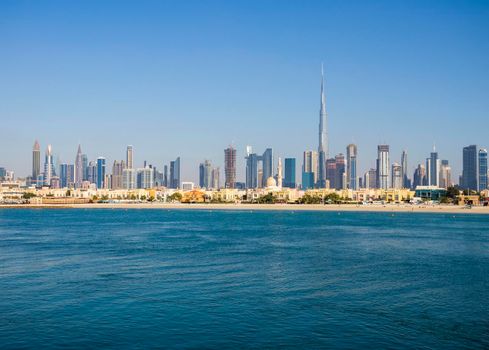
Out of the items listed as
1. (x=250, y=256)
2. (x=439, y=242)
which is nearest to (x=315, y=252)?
(x=250, y=256)

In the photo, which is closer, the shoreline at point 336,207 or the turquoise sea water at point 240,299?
the turquoise sea water at point 240,299

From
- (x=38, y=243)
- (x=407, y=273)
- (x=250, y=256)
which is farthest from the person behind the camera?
(x=38, y=243)

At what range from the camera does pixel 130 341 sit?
63.6 feet

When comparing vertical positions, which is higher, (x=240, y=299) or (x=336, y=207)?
(x=240, y=299)

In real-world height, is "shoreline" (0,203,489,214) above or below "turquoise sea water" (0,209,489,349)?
below

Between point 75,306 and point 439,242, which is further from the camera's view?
point 439,242

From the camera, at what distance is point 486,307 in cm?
2508

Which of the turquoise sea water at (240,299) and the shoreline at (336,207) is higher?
the turquoise sea water at (240,299)

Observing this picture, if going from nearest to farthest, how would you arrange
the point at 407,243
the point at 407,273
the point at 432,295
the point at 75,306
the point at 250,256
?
the point at 75,306
the point at 432,295
the point at 407,273
the point at 250,256
the point at 407,243

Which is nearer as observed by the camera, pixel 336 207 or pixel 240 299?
pixel 240 299

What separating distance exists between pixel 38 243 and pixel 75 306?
2936 centimetres

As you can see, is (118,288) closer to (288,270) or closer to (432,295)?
(288,270)

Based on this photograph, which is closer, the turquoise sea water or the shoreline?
the turquoise sea water

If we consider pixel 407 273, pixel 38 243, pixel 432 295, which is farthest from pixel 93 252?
pixel 432 295
